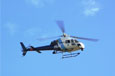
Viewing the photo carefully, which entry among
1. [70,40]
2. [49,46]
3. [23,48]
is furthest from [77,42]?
[23,48]

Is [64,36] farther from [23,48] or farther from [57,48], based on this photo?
[23,48]

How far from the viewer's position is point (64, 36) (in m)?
42.1

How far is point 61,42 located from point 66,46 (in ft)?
3.19

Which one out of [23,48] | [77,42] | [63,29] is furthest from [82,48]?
[23,48]

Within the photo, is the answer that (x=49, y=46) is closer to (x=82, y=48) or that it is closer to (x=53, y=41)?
(x=53, y=41)

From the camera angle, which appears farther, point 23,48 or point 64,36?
point 23,48

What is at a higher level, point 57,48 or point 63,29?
point 63,29

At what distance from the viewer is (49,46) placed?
42.4 m

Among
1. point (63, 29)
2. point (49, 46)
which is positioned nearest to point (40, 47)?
point (49, 46)

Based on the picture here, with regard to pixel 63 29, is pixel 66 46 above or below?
below

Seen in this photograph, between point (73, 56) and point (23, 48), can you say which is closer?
point (73, 56)

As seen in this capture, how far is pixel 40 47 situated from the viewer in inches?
1706

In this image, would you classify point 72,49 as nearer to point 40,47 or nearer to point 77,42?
point 77,42

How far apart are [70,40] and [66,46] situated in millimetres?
1104
